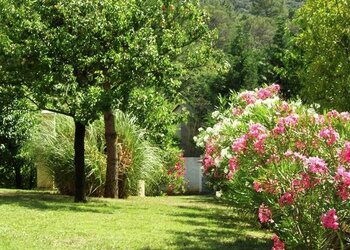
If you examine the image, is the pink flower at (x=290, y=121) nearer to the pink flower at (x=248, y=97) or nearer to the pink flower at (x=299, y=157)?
the pink flower at (x=299, y=157)

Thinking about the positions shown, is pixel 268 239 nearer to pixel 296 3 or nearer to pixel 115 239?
pixel 115 239

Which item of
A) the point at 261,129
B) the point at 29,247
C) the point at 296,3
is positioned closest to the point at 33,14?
the point at 29,247

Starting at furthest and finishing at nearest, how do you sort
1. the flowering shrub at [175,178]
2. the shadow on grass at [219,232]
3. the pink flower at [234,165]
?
the flowering shrub at [175,178], the shadow on grass at [219,232], the pink flower at [234,165]

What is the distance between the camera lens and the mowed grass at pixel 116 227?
8.62 m

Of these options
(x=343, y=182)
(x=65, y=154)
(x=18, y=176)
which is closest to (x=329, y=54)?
(x=65, y=154)

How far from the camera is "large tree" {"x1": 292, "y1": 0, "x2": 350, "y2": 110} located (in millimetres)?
14453

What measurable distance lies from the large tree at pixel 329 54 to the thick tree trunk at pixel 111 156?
5267mm

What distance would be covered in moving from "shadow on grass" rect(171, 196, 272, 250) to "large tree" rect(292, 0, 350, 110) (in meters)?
3.77

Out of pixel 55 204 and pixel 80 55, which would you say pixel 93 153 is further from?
pixel 80 55

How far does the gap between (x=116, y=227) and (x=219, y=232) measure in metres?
1.86

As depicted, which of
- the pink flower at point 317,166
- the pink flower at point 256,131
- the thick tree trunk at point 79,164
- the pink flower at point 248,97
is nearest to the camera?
the pink flower at point 317,166

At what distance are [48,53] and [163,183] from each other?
1143 centimetres

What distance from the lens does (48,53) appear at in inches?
505

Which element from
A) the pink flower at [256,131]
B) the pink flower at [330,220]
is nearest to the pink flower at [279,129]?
the pink flower at [256,131]
